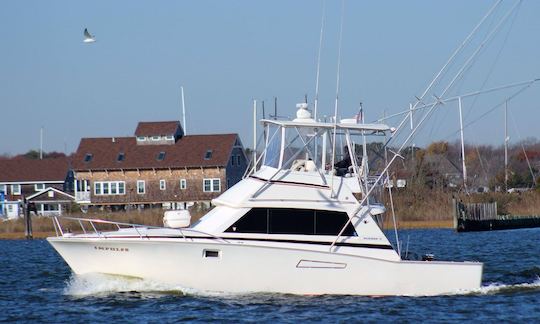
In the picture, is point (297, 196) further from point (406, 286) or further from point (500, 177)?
point (500, 177)

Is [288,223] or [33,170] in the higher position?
[33,170]

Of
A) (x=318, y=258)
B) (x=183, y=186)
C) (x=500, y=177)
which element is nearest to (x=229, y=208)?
(x=318, y=258)

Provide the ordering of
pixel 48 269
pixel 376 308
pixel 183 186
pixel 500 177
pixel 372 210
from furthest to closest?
pixel 500 177 → pixel 183 186 → pixel 48 269 → pixel 372 210 → pixel 376 308

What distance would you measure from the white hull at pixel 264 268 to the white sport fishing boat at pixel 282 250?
0.02m

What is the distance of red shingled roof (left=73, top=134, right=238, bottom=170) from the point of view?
8919cm

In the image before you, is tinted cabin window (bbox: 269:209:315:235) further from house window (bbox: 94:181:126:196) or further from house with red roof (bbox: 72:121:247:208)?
house window (bbox: 94:181:126:196)

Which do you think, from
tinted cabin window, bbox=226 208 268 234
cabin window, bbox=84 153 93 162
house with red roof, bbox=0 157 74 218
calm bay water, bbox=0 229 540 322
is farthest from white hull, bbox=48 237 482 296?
house with red roof, bbox=0 157 74 218

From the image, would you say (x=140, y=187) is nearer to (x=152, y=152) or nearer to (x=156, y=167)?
(x=156, y=167)

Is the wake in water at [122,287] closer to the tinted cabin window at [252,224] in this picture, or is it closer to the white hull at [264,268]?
the white hull at [264,268]

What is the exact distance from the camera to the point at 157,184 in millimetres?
89750

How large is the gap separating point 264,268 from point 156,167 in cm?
6544

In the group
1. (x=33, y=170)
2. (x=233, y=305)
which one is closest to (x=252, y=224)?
(x=233, y=305)

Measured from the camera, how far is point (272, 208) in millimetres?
25156

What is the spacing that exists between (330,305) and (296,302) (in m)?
0.76
